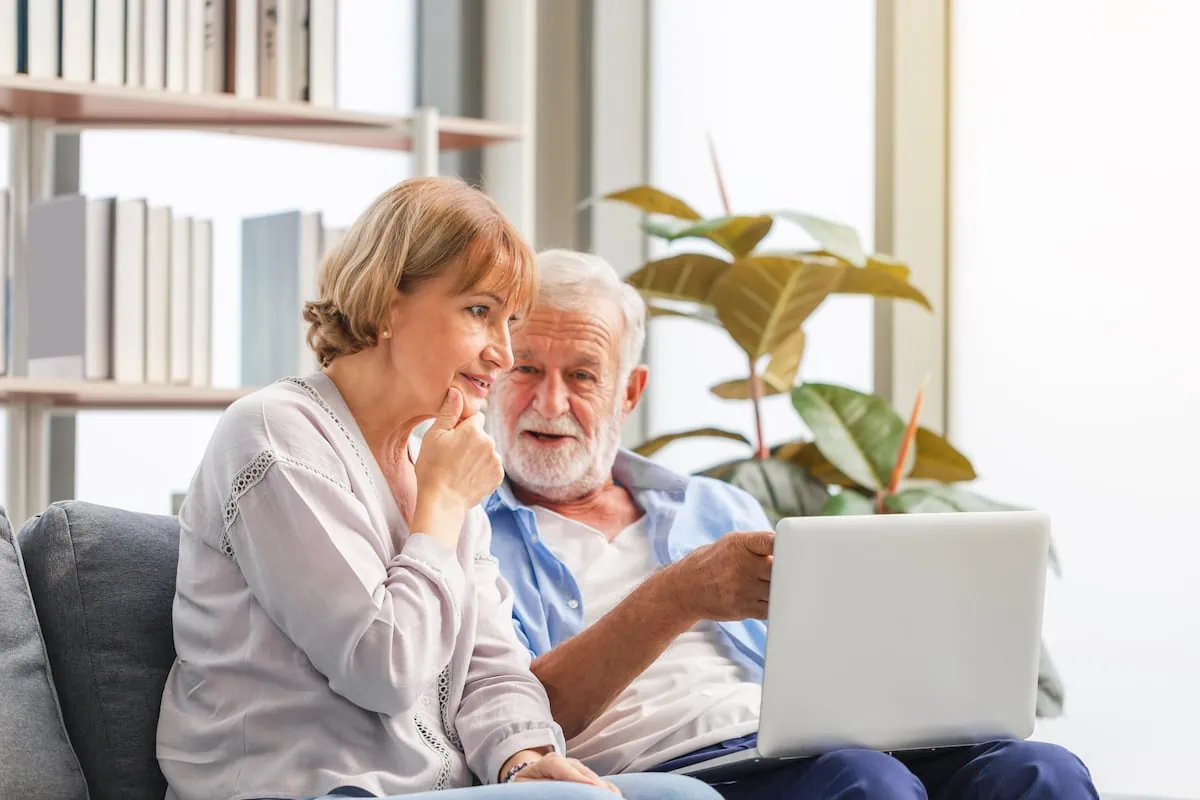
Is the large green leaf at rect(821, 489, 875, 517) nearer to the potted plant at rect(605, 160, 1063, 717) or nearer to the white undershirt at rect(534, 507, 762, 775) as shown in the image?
the potted plant at rect(605, 160, 1063, 717)

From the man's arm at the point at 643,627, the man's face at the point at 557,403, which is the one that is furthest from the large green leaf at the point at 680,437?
the man's arm at the point at 643,627

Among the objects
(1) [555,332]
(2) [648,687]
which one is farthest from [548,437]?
(2) [648,687]

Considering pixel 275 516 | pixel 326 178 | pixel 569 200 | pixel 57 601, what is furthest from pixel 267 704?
pixel 569 200

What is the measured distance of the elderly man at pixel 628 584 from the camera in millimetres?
1628

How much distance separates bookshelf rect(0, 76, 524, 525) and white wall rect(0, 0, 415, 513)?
8.1 inches

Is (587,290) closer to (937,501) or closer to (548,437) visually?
(548,437)

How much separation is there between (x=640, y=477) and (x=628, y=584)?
210 millimetres

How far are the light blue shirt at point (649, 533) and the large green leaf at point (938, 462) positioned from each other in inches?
23.6

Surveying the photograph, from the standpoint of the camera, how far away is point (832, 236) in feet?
8.30

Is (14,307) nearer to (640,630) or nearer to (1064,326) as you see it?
(640,630)

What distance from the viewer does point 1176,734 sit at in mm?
2607

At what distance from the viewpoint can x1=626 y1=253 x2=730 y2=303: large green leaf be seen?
8.65 ft

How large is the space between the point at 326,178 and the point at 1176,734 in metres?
2.17

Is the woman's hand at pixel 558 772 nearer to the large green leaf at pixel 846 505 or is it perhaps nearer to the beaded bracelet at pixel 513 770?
the beaded bracelet at pixel 513 770
